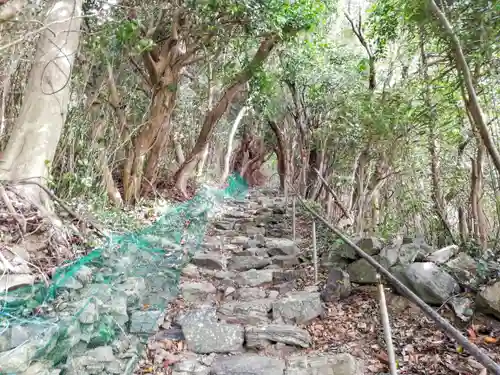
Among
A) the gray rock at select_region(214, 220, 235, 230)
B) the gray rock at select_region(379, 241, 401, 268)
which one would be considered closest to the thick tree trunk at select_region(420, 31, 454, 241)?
the gray rock at select_region(379, 241, 401, 268)

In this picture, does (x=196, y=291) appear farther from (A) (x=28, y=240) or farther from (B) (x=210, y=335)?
(A) (x=28, y=240)

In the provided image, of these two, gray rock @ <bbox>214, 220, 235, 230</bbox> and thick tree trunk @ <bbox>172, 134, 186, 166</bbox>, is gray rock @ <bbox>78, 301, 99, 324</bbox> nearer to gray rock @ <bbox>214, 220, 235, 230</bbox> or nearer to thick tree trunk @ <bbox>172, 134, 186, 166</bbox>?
gray rock @ <bbox>214, 220, 235, 230</bbox>

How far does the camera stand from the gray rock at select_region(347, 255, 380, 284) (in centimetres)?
340

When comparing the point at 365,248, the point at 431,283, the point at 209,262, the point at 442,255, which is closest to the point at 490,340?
the point at 431,283

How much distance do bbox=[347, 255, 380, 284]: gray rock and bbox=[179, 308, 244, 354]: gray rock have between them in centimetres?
121

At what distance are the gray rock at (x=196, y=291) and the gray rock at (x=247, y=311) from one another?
1.01ft

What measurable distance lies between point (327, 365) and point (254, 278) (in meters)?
1.69

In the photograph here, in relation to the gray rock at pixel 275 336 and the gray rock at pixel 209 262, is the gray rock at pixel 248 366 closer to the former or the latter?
the gray rock at pixel 275 336

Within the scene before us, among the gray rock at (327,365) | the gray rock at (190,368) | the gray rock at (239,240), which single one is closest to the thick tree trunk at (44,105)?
the gray rock at (190,368)

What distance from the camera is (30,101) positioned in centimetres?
386

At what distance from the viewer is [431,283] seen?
2857 mm

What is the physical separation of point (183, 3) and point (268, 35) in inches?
60.4

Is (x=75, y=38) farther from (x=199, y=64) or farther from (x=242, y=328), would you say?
(x=199, y=64)

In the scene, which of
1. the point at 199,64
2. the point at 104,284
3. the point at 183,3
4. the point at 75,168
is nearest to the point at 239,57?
the point at 199,64
